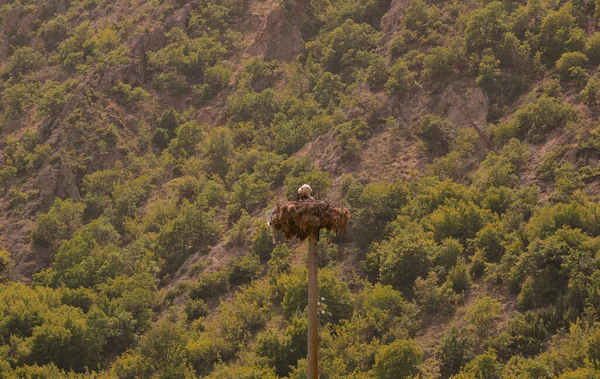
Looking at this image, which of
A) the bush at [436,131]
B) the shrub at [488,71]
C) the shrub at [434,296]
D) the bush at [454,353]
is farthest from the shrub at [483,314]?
the shrub at [488,71]

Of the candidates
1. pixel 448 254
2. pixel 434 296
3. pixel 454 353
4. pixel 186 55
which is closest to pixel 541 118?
pixel 448 254

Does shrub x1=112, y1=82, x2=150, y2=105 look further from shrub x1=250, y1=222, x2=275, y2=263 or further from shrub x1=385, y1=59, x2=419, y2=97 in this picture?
shrub x1=250, y1=222, x2=275, y2=263

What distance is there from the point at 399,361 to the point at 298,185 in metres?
Answer: 25.9

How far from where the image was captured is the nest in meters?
24.4

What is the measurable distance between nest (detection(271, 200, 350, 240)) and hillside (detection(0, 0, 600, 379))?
116ft

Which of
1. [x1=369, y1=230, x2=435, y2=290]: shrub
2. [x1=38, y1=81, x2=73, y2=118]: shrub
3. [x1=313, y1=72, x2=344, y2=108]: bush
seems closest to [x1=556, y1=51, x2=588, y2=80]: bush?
[x1=369, y1=230, x2=435, y2=290]: shrub

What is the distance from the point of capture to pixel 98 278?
86.9 metres

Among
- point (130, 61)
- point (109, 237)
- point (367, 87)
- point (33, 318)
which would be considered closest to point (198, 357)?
point (33, 318)

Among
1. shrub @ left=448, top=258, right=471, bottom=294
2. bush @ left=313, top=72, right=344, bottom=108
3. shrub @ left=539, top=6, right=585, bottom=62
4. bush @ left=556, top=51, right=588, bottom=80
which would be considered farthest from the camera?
bush @ left=313, top=72, right=344, bottom=108

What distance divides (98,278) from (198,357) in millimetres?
17781

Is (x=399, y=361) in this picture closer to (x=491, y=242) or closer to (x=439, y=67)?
(x=491, y=242)

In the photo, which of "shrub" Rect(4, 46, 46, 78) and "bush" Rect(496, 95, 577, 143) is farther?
"shrub" Rect(4, 46, 46, 78)

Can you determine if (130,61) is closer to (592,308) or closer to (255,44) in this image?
(255,44)

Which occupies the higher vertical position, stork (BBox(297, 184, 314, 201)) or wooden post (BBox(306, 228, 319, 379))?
stork (BBox(297, 184, 314, 201))
